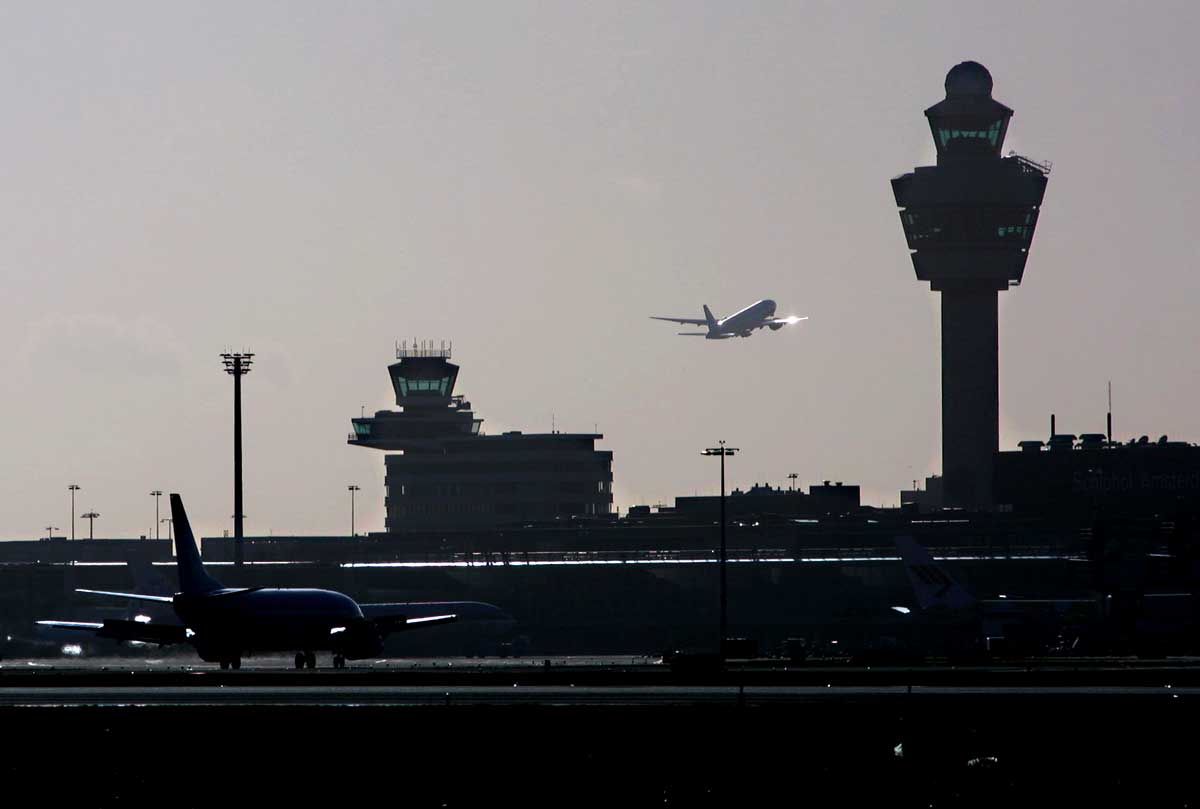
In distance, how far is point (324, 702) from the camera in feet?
244

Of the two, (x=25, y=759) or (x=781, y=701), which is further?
(x=781, y=701)

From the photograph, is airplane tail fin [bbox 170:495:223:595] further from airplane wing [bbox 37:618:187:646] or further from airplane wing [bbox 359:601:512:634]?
airplane wing [bbox 359:601:512:634]

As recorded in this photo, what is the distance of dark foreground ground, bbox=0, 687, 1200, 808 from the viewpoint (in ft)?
149

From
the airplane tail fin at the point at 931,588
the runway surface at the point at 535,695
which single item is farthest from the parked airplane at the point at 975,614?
the runway surface at the point at 535,695

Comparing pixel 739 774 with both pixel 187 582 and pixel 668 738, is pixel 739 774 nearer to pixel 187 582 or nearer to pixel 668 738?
pixel 668 738

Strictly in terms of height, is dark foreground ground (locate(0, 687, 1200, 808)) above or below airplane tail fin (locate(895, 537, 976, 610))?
below

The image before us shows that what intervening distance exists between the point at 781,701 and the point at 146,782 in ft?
92.1

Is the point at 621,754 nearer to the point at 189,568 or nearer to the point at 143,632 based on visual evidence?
the point at 189,568

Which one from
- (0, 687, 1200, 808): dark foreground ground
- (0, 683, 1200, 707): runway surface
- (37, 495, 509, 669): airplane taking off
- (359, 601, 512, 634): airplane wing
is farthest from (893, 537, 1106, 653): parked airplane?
(0, 687, 1200, 808): dark foreground ground

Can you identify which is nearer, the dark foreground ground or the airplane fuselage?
the dark foreground ground

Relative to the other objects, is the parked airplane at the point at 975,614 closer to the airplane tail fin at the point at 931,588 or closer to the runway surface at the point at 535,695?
the airplane tail fin at the point at 931,588

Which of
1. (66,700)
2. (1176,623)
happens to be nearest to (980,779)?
(66,700)

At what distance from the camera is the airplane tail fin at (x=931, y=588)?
489 feet

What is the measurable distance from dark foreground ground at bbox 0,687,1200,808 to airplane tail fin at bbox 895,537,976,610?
255ft
